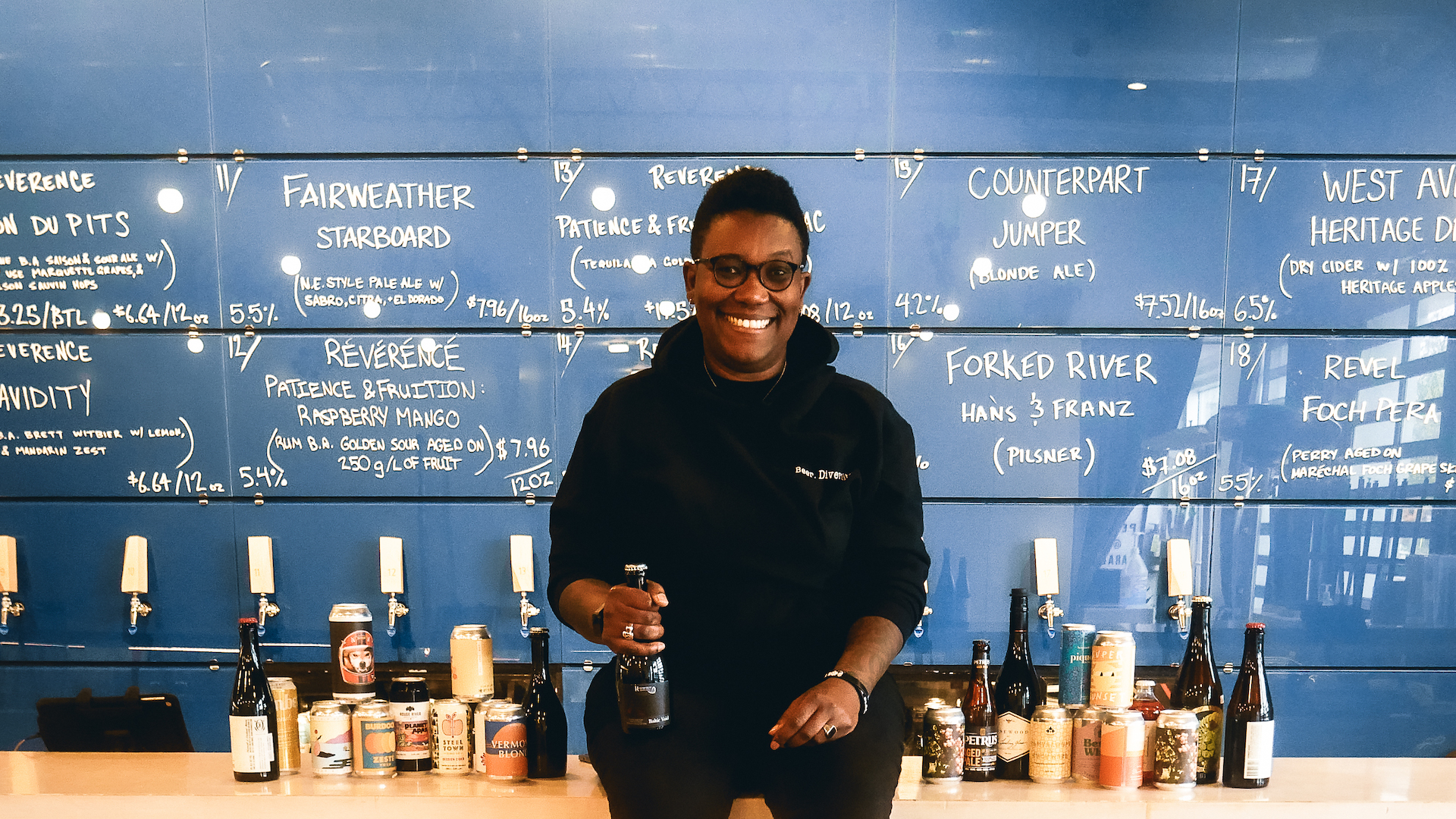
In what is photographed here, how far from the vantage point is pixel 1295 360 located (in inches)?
117

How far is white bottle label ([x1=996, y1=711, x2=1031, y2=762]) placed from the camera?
178cm

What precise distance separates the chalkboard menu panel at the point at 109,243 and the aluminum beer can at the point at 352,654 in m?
1.59

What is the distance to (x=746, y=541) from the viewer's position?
152cm

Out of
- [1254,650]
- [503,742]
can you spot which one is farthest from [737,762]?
[1254,650]

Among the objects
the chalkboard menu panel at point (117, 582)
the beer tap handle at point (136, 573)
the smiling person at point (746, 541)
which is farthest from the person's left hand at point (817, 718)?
the beer tap handle at point (136, 573)

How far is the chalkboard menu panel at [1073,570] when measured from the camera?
2984mm

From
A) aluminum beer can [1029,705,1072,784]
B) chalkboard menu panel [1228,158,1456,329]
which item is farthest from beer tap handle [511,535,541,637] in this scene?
chalkboard menu panel [1228,158,1456,329]

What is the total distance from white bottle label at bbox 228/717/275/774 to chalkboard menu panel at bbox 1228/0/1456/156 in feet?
9.91

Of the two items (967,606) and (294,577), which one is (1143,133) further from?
(294,577)

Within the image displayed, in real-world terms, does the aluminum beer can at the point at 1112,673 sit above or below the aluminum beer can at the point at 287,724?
above

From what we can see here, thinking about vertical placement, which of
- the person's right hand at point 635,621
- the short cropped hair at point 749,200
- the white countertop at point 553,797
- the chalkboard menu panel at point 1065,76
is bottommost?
the white countertop at point 553,797

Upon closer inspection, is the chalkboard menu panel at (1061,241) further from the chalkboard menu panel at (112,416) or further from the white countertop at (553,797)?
the chalkboard menu panel at (112,416)

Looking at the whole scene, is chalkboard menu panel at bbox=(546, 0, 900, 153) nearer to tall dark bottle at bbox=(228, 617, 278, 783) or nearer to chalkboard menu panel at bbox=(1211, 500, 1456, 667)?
chalkboard menu panel at bbox=(1211, 500, 1456, 667)

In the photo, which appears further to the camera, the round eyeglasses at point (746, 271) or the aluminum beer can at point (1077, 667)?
the aluminum beer can at point (1077, 667)
